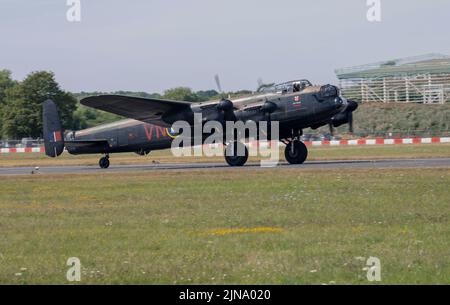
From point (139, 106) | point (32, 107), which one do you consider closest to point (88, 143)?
point (139, 106)

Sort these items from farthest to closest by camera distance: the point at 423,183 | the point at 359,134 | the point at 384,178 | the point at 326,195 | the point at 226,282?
the point at 359,134 → the point at 384,178 → the point at 423,183 → the point at 326,195 → the point at 226,282

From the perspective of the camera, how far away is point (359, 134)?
247 feet

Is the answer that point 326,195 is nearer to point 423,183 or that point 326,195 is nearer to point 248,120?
point 423,183

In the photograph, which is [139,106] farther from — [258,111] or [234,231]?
[234,231]

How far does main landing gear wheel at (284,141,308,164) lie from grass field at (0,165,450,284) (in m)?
8.82

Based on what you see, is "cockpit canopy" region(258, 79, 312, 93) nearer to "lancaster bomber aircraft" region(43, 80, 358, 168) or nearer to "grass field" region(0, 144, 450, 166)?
"lancaster bomber aircraft" region(43, 80, 358, 168)

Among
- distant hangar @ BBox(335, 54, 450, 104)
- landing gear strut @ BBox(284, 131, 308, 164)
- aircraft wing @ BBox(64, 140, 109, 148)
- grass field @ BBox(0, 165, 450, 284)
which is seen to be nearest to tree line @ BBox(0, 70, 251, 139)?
distant hangar @ BBox(335, 54, 450, 104)

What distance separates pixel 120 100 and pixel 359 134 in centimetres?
4457

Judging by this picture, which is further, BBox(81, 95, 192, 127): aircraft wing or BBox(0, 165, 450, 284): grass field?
BBox(81, 95, 192, 127): aircraft wing

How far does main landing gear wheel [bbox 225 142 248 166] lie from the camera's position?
111ft

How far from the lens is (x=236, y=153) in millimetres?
33906

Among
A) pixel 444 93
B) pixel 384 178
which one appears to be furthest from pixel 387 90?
pixel 384 178

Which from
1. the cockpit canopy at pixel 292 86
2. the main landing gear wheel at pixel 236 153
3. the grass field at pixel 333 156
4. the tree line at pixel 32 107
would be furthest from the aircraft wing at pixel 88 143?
the tree line at pixel 32 107

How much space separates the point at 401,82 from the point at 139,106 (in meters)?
64.1
